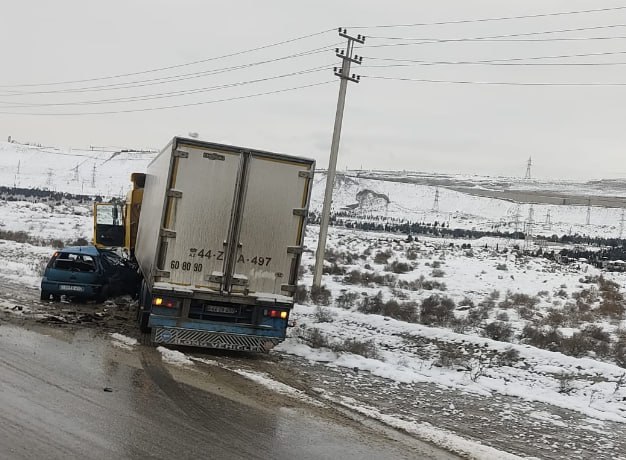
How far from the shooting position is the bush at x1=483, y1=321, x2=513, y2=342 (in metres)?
14.9

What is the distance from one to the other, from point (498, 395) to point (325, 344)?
372cm

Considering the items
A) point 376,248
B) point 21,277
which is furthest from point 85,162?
point 21,277

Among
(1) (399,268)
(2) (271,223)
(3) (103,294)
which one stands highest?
(2) (271,223)

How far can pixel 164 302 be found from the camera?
10555mm

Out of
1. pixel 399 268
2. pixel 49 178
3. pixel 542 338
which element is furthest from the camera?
pixel 49 178

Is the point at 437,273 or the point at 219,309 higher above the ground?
the point at 437,273

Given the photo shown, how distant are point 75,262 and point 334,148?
10023 millimetres

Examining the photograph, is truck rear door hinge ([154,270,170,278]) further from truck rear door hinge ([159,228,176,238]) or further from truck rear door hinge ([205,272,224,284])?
truck rear door hinge ([205,272,224,284])

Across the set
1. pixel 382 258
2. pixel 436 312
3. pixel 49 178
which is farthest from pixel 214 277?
pixel 49 178

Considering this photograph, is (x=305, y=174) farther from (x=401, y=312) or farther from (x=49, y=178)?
(x=49, y=178)

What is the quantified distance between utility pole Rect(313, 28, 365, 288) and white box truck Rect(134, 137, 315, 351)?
9689mm

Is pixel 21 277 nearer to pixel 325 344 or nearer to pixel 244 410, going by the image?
pixel 325 344

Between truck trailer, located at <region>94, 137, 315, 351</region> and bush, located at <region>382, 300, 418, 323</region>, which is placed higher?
truck trailer, located at <region>94, 137, 315, 351</region>

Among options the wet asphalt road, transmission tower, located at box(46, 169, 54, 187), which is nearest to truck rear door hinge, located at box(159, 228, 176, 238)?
the wet asphalt road
